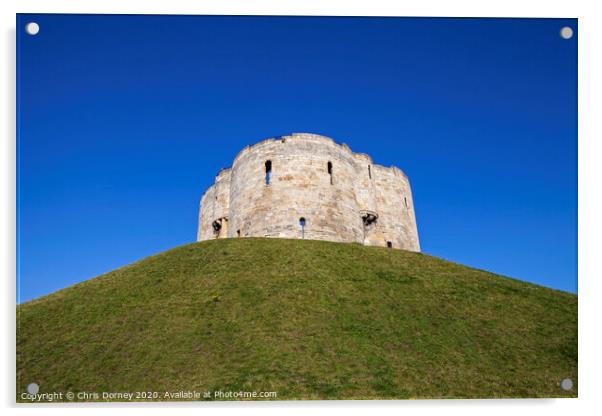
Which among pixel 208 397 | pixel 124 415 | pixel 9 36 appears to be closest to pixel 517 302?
pixel 208 397

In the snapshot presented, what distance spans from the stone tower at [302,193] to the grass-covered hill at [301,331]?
7.51m

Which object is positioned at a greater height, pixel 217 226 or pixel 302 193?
pixel 302 193

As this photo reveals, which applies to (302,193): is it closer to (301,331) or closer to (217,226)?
(217,226)

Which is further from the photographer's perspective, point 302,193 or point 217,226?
point 217,226

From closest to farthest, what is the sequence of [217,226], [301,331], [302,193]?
[301,331] → [302,193] → [217,226]

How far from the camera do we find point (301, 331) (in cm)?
1503

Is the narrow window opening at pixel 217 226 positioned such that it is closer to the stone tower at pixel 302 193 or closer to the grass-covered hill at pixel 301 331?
the stone tower at pixel 302 193

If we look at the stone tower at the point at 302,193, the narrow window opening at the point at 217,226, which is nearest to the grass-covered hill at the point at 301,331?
the stone tower at the point at 302,193

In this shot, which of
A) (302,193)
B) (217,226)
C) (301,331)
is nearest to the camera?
(301,331)

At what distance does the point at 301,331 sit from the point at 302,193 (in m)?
16.0

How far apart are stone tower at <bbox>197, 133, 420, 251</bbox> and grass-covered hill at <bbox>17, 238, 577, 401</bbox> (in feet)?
24.6

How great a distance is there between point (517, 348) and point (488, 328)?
128cm

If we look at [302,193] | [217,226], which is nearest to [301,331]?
[302,193]

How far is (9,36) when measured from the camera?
1276 cm
